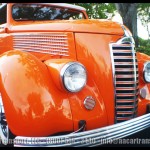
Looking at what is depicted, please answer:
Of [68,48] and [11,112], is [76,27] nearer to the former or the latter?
[68,48]

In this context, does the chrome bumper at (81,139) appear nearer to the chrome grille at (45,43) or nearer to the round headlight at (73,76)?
the round headlight at (73,76)

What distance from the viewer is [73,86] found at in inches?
113

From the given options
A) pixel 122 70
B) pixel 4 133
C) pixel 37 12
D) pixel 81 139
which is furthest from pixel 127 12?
pixel 81 139

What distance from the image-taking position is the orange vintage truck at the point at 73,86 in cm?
271

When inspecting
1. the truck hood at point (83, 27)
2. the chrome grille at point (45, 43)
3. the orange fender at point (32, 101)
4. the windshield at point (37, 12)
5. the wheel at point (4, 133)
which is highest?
the windshield at point (37, 12)

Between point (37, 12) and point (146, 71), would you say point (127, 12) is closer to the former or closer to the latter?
point (37, 12)

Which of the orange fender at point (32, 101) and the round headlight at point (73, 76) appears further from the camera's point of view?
the round headlight at point (73, 76)

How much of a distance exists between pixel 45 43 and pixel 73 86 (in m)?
0.92

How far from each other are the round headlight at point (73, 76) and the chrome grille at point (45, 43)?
0.44 m

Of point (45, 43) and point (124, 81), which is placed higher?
point (45, 43)

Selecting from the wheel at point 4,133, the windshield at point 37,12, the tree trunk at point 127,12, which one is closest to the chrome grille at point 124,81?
the wheel at point 4,133

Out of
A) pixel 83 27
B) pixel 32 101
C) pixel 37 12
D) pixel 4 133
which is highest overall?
pixel 37 12

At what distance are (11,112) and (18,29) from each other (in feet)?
5.08

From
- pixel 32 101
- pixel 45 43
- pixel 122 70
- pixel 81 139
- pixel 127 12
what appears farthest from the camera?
pixel 127 12
